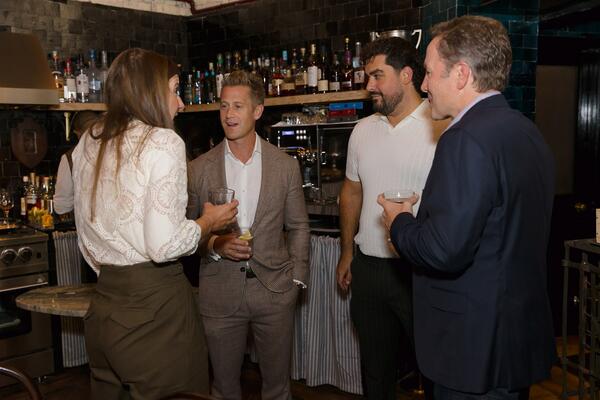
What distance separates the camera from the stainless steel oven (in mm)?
4074

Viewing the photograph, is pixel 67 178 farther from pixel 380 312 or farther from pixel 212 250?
pixel 380 312

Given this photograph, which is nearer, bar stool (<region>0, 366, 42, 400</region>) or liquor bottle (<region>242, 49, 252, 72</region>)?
bar stool (<region>0, 366, 42, 400</region>)

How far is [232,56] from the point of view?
5.62 metres

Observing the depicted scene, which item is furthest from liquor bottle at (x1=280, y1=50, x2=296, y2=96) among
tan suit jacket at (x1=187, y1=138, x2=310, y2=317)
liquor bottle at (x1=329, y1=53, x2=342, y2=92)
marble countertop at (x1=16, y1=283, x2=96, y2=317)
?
marble countertop at (x1=16, y1=283, x2=96, y2=317)

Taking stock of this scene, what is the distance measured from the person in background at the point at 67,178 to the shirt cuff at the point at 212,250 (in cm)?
71

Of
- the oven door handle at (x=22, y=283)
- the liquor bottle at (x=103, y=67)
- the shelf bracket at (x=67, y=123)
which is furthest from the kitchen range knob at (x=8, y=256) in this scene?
the liquor bottle at (x=103, y=67)

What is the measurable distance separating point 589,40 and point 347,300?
9.99 ft

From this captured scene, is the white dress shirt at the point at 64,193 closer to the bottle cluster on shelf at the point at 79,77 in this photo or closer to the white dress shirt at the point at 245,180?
the white dress shirt at the point at 245,180

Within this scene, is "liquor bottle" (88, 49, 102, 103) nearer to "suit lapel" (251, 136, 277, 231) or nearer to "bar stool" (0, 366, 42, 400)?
"suit lapel" (251, 136, 277, 231)

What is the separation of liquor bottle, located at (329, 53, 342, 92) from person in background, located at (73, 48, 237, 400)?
7.92 ft

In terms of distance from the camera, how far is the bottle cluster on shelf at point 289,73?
4395 millimetres

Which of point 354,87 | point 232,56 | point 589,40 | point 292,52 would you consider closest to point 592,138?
point 589,40

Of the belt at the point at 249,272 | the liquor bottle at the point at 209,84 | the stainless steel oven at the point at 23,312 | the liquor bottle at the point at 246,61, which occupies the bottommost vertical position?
the stainless steel oven at the point at 23,312

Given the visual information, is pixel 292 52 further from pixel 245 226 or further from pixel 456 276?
pixel 456 276
